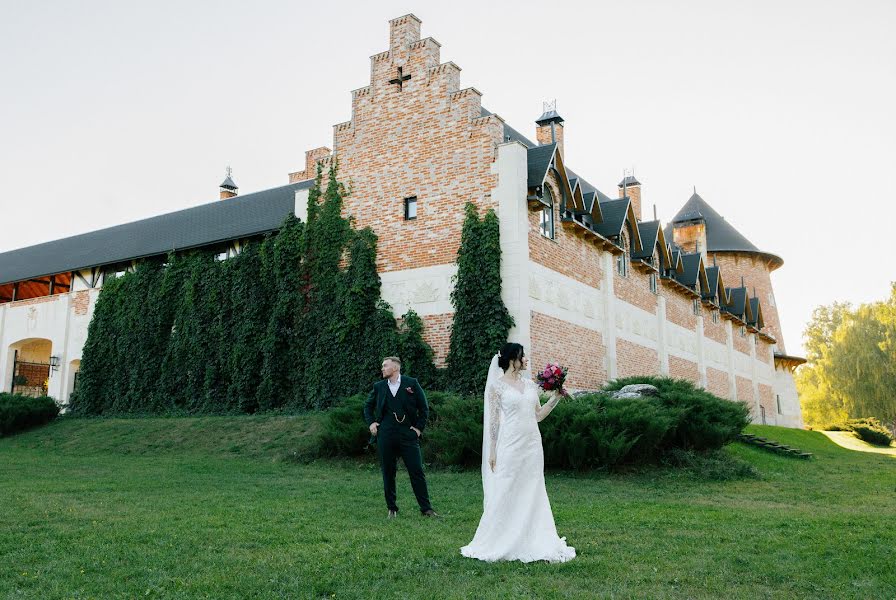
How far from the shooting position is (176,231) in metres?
30.3

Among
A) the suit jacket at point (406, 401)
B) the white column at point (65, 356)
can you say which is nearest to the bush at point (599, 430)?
the suit jacket at point (406, 401)

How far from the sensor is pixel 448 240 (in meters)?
21.0

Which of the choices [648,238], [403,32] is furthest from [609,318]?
[403,32]

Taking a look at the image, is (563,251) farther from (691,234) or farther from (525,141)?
(691,234)

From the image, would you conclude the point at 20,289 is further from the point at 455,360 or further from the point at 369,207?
the point at 455,360

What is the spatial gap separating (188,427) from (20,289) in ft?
70.0

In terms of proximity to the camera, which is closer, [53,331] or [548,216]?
[548,216]

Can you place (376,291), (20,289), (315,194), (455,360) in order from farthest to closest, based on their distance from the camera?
1. (20,289)
2. (315,194)
3. (376,291)
4. (455,360)

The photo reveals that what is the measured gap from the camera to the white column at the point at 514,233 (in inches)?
782

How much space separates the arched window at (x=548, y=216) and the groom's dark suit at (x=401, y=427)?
1300cm

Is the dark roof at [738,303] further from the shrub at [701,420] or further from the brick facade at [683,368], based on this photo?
the shrub at [701,420]

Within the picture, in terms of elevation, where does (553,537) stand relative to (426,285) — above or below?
below

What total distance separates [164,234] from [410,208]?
1377 centimetres

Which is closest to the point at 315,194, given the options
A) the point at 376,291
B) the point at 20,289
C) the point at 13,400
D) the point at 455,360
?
the point at 376,291
